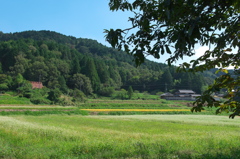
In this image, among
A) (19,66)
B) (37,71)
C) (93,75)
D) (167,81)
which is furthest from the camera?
(167,81)

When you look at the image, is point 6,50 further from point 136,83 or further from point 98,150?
point 98,150

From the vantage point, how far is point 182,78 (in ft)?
399

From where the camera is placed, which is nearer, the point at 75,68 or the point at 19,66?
the point at 19,66

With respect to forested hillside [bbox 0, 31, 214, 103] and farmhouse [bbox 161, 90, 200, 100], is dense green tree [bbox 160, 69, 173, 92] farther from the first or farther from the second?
farmhouse [bbox 161, 90, 200, 100]

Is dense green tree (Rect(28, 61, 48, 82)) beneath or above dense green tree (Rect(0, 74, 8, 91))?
above

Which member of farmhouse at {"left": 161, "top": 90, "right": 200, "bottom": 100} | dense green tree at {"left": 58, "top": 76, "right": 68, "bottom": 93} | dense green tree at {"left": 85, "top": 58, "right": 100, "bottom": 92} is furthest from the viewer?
dense green tree at {"left": 85, "top": 58, "right": 100, "bottom": 92}

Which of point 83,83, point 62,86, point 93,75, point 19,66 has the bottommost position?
point 62,86

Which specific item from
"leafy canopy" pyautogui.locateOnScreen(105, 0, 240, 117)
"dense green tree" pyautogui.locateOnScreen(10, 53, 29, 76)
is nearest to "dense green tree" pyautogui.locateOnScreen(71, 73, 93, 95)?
"dense green tree" pyautogui.locateOnScreen(10, 53, 29, 76)

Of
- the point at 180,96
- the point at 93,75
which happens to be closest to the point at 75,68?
the point at 93,75

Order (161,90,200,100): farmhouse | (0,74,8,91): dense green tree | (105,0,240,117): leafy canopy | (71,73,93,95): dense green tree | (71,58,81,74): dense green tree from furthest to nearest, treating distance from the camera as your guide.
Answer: (71,58,81,74): dense green tree
(71,73,93,95): dense green tree
(161,90,200,100): farmhouse
(0,74,8,91): dense green tree
(105,0,240,117): leafy canopy

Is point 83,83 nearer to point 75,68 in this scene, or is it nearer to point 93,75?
point 93,75

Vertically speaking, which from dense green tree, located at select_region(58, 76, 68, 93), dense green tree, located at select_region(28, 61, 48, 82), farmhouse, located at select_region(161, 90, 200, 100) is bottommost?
farmhouse, located at select_region(161, 90, 200, 100)

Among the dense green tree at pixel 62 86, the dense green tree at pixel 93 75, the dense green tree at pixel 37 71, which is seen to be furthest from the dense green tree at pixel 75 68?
the dense green tree at pixel 62 86

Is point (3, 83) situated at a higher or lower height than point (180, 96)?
higher
